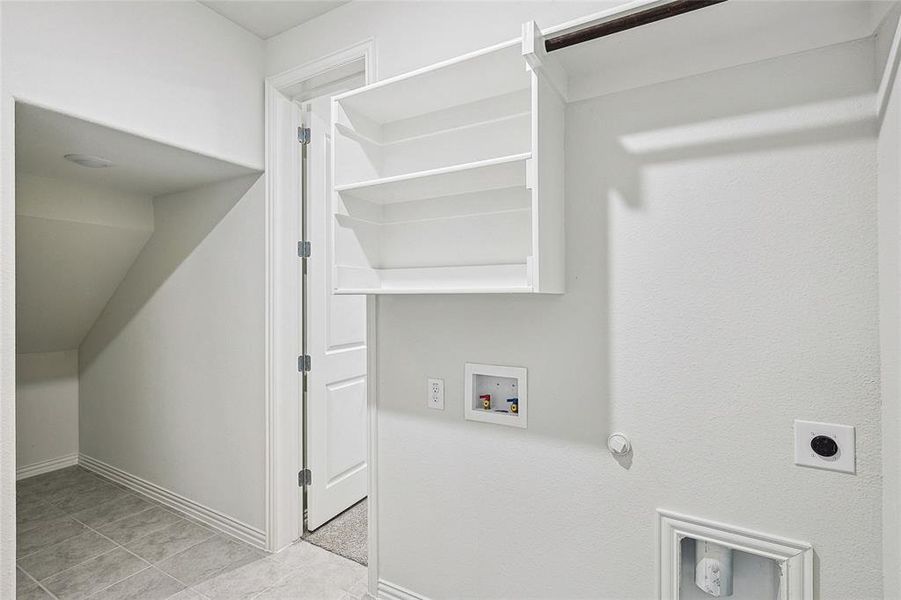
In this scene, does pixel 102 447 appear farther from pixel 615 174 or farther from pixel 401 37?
pixel 615 174

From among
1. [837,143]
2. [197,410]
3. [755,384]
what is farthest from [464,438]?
[197,410]

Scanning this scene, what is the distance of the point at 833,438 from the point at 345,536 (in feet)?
7.14

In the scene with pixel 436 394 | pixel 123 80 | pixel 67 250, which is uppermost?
pixel 123 80

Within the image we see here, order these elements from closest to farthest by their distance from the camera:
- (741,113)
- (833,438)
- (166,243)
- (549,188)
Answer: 1. (833,438)
2. (741,113)
3. (549,188)
4. (166,243)

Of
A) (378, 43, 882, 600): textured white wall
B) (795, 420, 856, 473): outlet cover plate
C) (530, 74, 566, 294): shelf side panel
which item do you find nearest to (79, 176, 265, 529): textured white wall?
(378, 43, 882, 600): textured white wall

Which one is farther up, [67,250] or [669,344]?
[67,250]

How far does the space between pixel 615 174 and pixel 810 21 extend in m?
0.55

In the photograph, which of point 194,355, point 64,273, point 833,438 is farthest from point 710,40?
point 64,273

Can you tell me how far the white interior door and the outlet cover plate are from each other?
5.73 ft

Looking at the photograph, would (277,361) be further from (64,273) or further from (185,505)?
(64,273)

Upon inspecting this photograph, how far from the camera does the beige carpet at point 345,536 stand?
2.25 metres

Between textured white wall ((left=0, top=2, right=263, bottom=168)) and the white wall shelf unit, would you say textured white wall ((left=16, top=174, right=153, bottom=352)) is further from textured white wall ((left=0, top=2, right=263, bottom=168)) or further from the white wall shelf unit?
the white wall shelf unit

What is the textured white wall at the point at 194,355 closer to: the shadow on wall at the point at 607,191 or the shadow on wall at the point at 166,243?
the shadow on wall at the point at 166,243

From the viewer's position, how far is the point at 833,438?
3.66 ft
